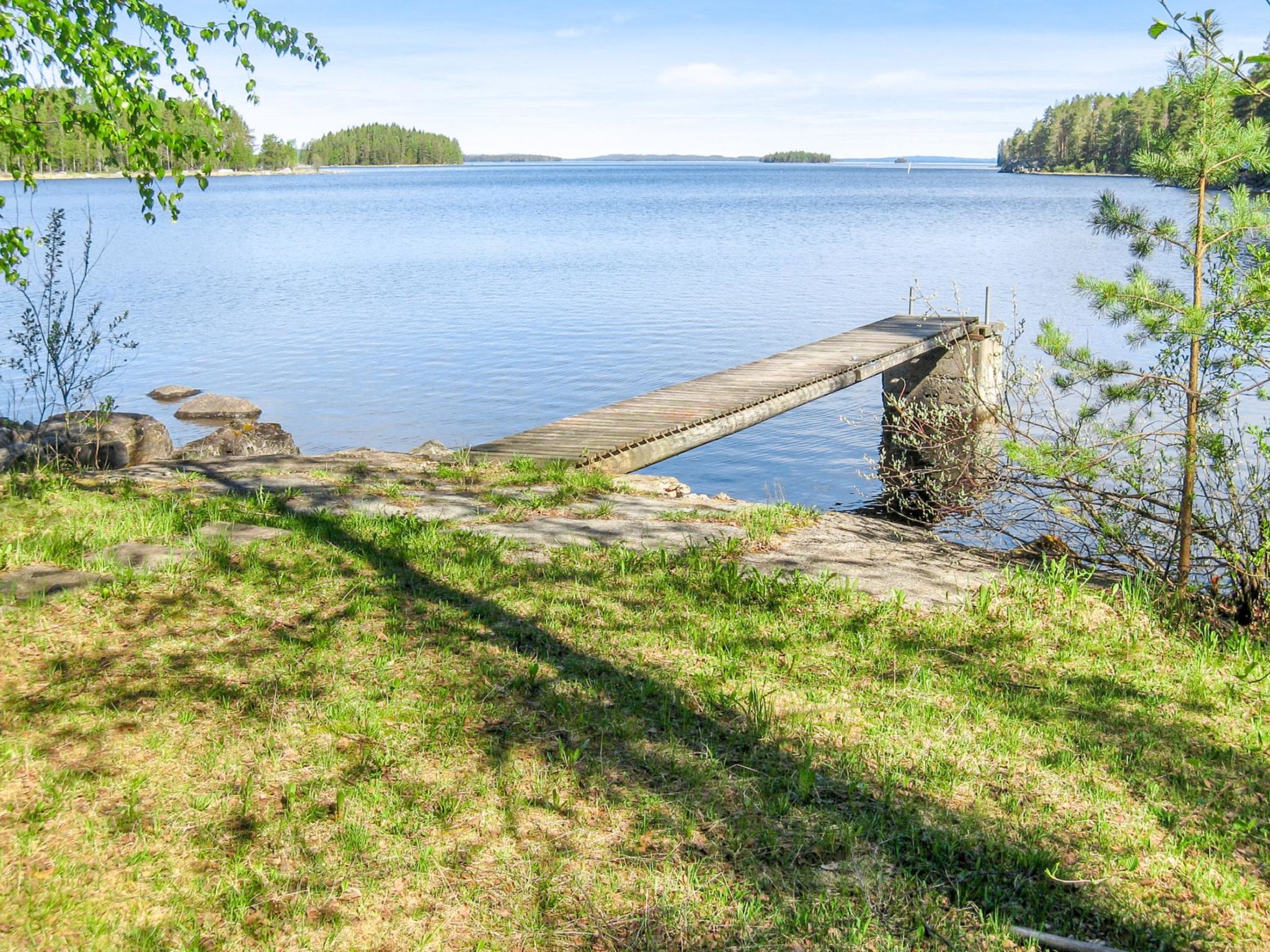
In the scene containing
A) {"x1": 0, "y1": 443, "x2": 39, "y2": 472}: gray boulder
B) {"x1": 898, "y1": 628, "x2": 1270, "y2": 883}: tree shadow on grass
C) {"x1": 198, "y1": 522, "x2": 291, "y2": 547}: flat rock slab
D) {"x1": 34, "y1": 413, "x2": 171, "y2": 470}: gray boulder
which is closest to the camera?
{"x1": 898, "y1": 628, "x2": 1270, "y2": 883}: tree shadow on grass

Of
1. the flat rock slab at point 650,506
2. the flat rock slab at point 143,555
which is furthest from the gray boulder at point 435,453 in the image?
the flat rock slab at point 143,555

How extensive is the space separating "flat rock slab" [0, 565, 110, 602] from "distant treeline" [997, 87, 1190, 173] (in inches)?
4531

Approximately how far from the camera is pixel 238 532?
657 centimetres

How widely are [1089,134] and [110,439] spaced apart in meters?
170

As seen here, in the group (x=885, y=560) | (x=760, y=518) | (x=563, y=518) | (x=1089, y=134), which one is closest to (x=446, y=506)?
(x=563, y=518)

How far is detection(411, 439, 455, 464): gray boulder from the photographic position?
31.9ft

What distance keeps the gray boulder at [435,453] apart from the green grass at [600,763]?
3.42 meters

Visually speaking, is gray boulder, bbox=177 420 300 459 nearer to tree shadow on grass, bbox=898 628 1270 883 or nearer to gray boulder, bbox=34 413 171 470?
gray boulder, bbox=34 413 171 470

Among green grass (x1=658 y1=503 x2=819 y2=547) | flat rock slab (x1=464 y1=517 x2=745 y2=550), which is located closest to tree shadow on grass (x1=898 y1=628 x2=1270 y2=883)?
green grass (x1=658 y1=503 x2=819 y2=547)

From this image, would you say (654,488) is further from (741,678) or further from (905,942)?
(905,942)

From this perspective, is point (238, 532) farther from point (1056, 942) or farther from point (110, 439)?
point (110, 439)

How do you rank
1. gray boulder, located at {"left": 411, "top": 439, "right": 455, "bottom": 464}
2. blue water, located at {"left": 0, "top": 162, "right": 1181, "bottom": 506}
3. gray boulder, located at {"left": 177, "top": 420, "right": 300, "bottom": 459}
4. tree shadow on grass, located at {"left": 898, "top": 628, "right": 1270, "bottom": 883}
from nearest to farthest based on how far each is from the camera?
tree shadow on grass, located at {"left": 898, "top": 628, "right": 1270, "bottom": 883} → gray boulder, located at {"left": 411, "top": 439, "right": 455, "bottom": 464} → gray boulder, located at {"left": 177, "top": 420, "right": 300, "bottom": 459} → blue water, located at {"left": 0, "top": 162, "right": 1181, "bottom": 506}

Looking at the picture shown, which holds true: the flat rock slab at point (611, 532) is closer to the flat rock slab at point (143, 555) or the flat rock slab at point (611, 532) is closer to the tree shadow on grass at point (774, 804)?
the tree shadow on grass at point (774, 804)

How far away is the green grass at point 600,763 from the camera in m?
3.31
